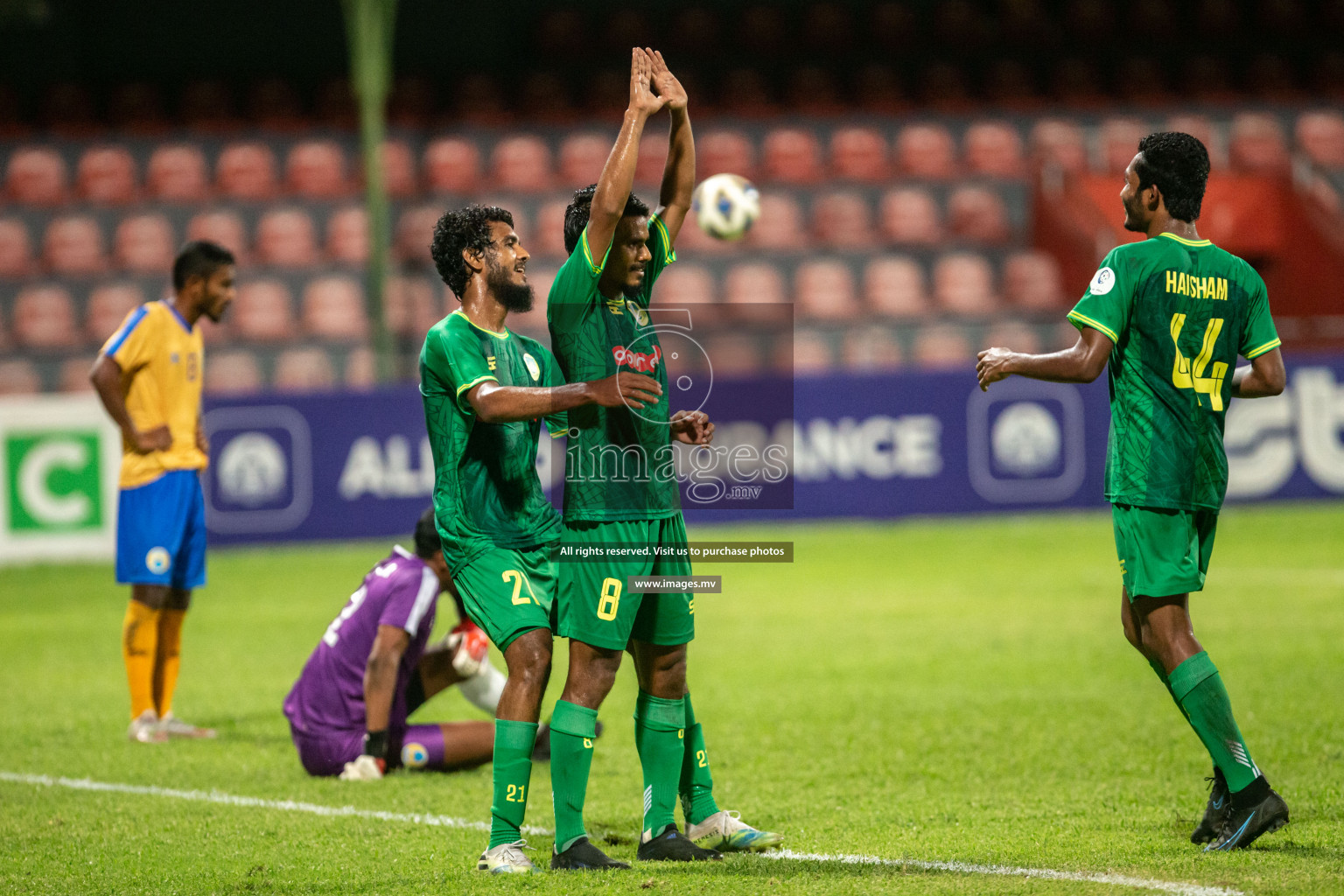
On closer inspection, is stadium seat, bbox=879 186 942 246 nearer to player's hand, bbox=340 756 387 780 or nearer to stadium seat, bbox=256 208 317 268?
stadium seat, bbox=256 208 317 268

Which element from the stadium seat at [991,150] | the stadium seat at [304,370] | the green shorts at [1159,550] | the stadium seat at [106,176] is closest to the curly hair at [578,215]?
the green shorts at [1159,550]

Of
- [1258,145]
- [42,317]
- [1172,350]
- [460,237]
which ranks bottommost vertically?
[1172,350]

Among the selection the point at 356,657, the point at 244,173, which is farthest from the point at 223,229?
the point at 356,657

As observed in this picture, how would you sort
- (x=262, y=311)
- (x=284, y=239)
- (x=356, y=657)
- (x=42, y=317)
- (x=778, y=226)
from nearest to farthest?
1. (x=356, y=657)
2. (x=42, y=317)
3. (x=262, y=311)
4. (x=284, y=239)
5. (x=778, y=226)

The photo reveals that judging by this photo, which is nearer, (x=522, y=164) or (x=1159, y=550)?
(x=1159, y=550)

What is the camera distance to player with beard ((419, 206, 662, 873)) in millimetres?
4715

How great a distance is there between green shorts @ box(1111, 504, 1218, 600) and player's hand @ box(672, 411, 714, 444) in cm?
137

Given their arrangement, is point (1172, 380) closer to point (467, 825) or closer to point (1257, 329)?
point (1257, 329)

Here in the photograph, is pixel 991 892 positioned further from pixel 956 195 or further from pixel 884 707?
pixel 956 195

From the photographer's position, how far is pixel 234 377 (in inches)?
620

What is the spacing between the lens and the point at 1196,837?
16.0ft

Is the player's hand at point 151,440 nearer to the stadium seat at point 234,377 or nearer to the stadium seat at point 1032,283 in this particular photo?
the stadium seat at point 234,377

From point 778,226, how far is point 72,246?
31.2ft

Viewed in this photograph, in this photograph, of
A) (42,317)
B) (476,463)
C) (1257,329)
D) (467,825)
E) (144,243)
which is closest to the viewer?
(476,463)
